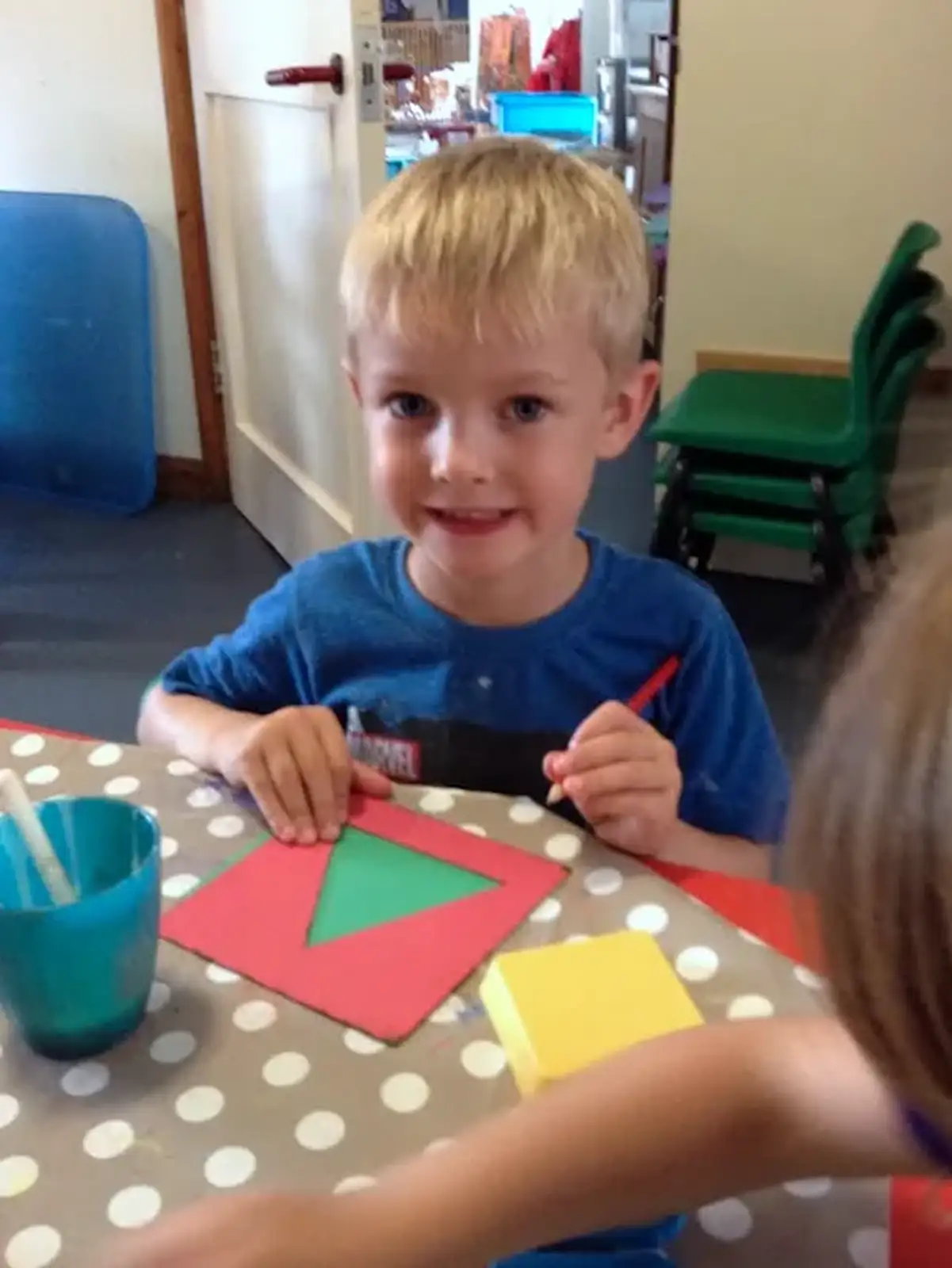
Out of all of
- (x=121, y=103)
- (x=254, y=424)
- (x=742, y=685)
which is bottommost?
(x=254, y=424)

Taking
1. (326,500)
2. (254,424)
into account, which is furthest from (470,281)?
(254,424)

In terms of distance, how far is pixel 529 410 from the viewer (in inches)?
32.2

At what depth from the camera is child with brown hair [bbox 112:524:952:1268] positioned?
1.09ft

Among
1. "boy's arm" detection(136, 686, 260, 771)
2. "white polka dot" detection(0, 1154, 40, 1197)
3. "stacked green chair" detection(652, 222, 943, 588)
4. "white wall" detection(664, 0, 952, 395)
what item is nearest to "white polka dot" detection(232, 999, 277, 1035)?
"white polka dot" detection(0, 1154, 40, 1197)

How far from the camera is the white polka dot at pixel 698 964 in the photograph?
0.62 metres

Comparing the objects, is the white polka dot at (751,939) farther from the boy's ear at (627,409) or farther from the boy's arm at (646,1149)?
the boy's ear at (627,409)

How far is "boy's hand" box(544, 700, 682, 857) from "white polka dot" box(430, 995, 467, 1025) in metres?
0.14

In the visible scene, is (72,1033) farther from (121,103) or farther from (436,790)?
(121,103)

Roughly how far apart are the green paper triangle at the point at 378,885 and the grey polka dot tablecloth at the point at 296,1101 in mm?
48

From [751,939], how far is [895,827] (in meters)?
0.33

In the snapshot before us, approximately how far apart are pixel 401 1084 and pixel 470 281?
45 cm

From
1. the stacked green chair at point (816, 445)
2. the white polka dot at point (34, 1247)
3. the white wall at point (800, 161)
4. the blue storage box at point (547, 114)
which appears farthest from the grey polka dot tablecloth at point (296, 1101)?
the blue storage box at point (547, 114)

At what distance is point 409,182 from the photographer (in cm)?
85

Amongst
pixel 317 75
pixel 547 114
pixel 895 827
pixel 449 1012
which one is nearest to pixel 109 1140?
pixel 449 1012
